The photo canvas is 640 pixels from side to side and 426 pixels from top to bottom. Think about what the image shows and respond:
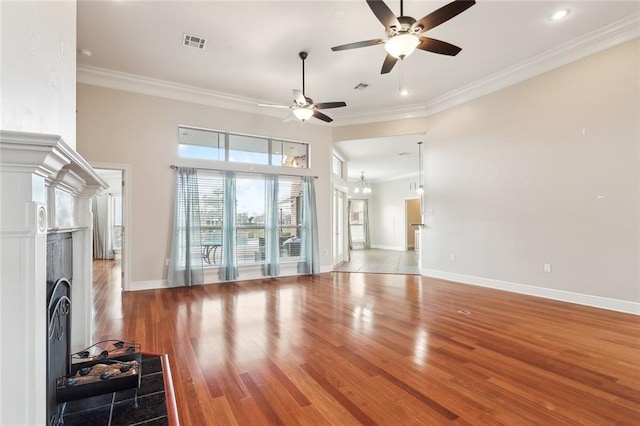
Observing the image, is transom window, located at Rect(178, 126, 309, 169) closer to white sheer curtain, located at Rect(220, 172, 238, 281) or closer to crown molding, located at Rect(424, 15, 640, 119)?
white sheer curtain, located at Rect(220, 172, 238, 281)

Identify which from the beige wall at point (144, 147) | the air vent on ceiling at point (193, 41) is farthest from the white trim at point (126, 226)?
the air vent on ceiling at point (193, 41)

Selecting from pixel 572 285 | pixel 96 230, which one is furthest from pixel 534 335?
pixel 96 230

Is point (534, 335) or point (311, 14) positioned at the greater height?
point (311, 14)

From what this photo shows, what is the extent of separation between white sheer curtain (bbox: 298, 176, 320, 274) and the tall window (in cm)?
13

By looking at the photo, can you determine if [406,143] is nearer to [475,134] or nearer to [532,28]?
[475,134]

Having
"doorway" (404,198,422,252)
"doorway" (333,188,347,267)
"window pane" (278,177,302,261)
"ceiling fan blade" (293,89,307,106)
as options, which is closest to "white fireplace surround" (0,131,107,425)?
"ceiling fan blade" (293,89,307,106)

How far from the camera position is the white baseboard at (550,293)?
384 centimetres

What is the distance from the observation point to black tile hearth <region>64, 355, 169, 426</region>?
5.74 ft

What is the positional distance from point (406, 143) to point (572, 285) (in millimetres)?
4464

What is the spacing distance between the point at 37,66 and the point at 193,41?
10.1 feet

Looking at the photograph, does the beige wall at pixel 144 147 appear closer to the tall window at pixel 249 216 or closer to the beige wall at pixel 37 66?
the tall window at pixel 249 216

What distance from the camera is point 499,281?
204 inches

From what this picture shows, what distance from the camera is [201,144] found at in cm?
576

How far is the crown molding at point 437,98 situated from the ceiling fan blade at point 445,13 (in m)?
2.98
